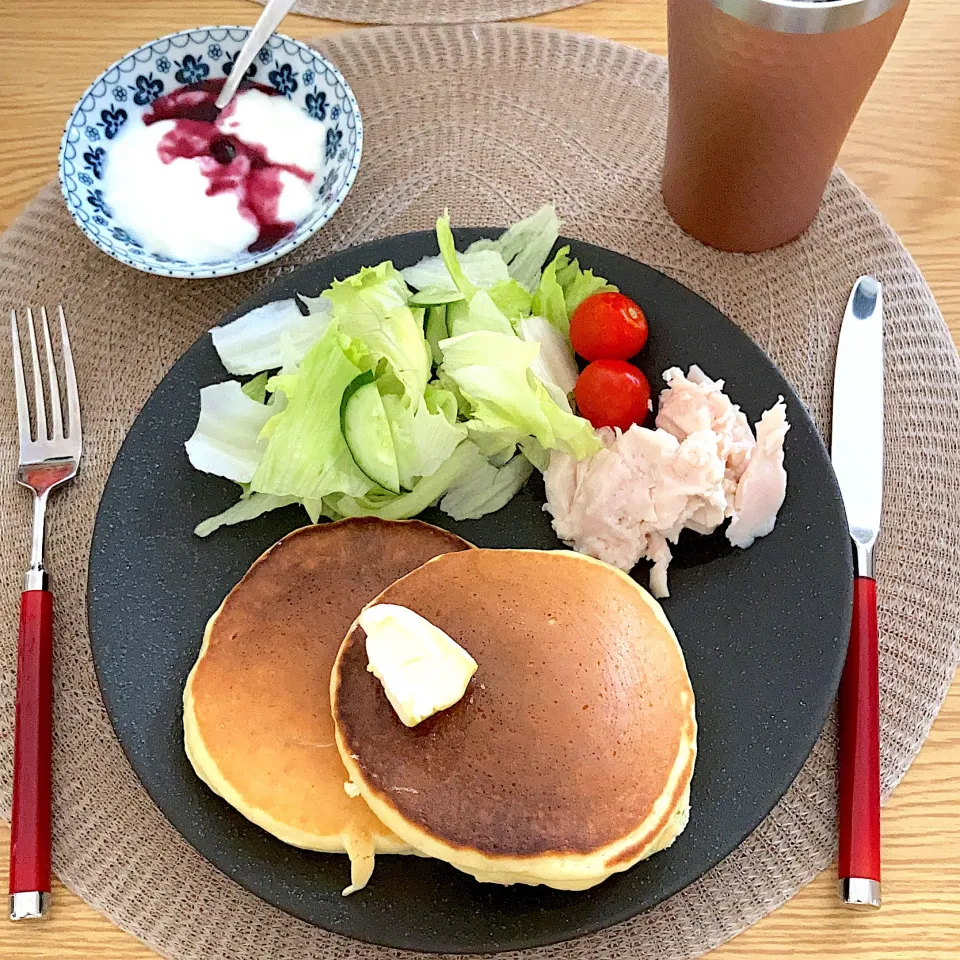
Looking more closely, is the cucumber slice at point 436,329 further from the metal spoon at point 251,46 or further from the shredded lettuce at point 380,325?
the metal spoon at point 251,46

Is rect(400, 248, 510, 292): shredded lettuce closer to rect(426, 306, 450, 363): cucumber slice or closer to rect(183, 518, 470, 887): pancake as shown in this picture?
rect(426, 306, 450, 363): cucumber slice

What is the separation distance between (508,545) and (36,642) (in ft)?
2.44

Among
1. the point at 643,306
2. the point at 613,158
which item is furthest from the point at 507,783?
the point at 613,158

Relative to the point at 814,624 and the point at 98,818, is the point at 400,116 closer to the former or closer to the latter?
the point at 814,624

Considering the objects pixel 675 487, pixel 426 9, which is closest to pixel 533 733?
pixel 675 487

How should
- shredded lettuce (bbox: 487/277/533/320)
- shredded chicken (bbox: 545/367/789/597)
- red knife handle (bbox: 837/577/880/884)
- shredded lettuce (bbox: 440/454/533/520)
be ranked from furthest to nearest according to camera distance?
shredded lettuce (bbox: 487/277/533/320) → shredded lettuce (bbox: 440/454/533/520) → shredded chicken (bbox: 545/367/789/597) → red knife handle (bbox: 837/577/880/884)

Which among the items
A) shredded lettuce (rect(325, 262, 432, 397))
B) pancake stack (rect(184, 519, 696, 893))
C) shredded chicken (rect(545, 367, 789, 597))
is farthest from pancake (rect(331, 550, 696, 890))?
shredded lettuce (rect(325, 262, 432, 397))

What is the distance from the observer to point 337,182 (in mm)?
1840

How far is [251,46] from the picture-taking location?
6.35ft

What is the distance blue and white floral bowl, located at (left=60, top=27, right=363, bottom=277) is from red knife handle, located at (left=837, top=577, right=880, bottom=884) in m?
1.13

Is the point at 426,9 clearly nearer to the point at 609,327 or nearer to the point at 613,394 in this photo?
the point at 609,327

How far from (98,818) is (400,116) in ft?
4.80

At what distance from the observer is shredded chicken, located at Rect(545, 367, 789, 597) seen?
59.4 inches

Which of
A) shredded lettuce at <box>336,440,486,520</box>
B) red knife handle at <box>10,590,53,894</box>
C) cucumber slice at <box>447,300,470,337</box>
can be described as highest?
cucumber slice at <box>447,300,470,337</box>
